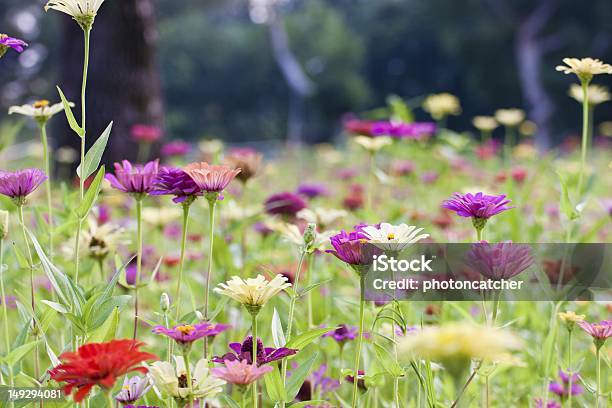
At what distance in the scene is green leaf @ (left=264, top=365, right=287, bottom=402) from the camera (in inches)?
21.4

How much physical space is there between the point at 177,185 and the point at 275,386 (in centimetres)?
20

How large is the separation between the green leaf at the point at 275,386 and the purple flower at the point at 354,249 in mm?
113

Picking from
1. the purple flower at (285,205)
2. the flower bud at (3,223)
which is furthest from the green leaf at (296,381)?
the purple flower at (285,205)

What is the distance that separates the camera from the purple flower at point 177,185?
61 cm

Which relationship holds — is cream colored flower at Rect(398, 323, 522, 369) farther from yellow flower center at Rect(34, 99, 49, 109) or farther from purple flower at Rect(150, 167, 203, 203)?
yellow flower center at Rect(34, 99, 49, 109)

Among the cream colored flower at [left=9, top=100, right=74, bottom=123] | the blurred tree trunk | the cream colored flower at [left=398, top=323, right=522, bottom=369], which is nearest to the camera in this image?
the cream colored flower at [left=398, top=323, right=522, bottom=369]

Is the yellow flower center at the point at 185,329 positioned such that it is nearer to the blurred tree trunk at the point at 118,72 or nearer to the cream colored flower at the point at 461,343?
the cream colored flower at the point at 461,343

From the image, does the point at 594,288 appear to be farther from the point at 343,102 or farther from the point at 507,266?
the point at 343,102

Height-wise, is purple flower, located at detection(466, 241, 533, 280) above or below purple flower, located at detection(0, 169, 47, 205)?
below

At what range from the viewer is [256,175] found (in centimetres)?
104

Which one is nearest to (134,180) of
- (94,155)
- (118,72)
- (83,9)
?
(94,155)

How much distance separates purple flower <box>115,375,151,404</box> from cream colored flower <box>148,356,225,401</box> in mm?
63

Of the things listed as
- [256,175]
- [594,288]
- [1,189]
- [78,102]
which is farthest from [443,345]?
[78,102]

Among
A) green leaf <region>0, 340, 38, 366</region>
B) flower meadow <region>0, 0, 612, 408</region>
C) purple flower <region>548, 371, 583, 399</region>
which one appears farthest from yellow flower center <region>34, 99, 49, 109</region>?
purple flower <region>548, 371, 583, 399</region>
